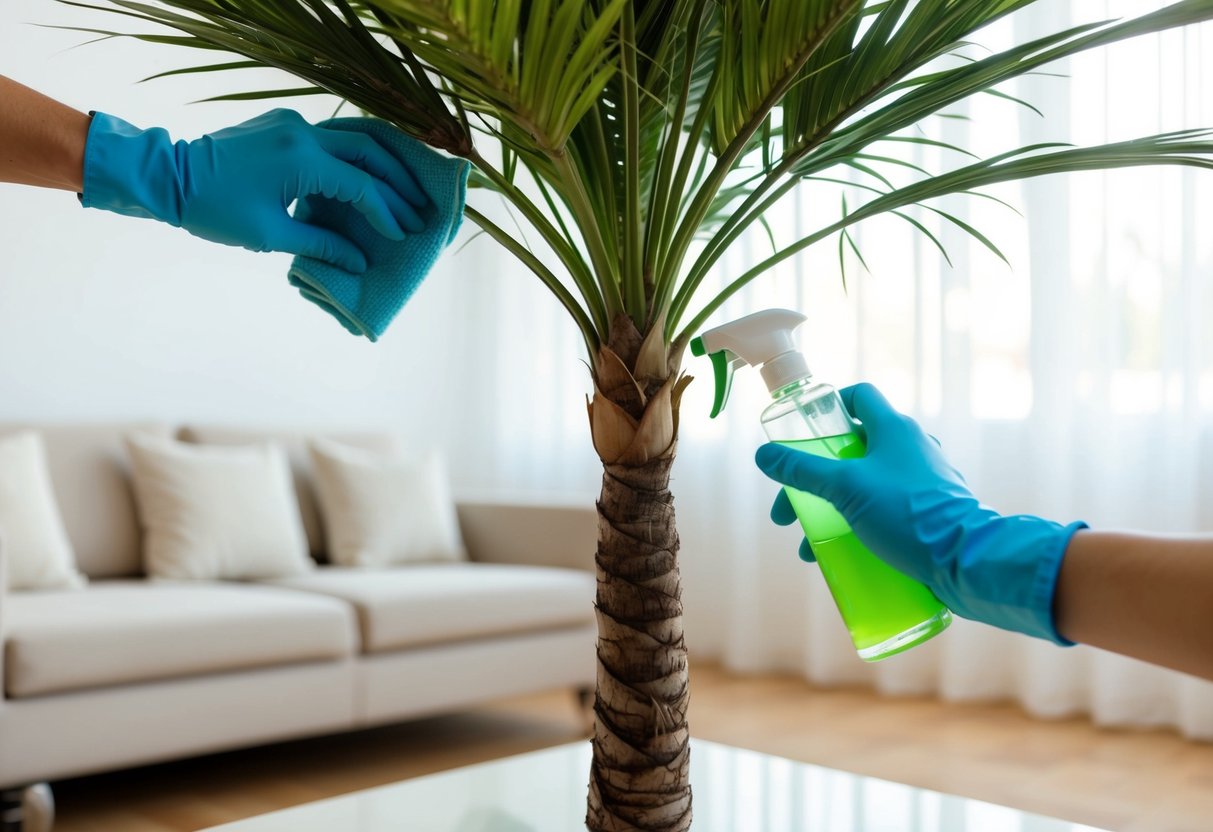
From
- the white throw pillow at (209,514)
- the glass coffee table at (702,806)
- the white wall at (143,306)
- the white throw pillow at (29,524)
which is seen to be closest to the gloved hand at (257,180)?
the glass coffee table at (702,806)

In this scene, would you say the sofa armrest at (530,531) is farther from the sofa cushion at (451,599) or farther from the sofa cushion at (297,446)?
the sofa cushion at (297,446)

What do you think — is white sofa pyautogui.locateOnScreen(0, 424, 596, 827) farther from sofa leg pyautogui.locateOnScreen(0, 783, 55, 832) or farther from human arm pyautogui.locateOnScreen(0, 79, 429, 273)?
human arm pyautogui.locateOnScreen(0, 79, 429, 273)

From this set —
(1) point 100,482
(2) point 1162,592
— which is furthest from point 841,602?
(1) point 100,482

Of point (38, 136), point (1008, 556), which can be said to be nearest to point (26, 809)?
point (38, 136)

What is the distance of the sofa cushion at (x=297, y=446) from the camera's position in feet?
9.90

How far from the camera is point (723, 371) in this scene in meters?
0.79

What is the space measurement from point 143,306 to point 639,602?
290 cm

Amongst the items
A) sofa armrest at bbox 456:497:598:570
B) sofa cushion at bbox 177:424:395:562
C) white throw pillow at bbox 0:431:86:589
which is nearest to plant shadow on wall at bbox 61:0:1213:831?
white throw pillow at bbox 0:431:86:589

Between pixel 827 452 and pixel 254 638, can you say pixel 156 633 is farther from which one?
pixel 827 452

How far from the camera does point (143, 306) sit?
10.7 ft

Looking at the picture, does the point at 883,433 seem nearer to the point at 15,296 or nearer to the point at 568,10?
the point at 568,10

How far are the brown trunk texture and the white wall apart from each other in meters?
2.74

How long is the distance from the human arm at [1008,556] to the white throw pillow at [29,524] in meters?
2.20

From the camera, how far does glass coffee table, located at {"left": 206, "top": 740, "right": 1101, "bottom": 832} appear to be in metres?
0.90
